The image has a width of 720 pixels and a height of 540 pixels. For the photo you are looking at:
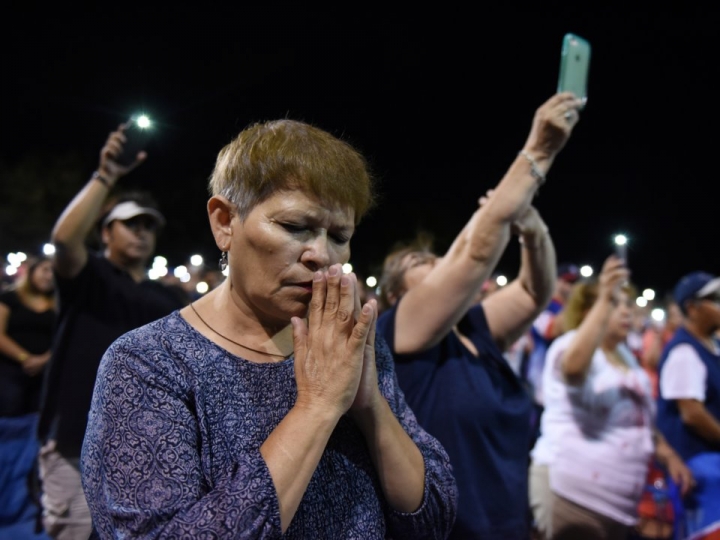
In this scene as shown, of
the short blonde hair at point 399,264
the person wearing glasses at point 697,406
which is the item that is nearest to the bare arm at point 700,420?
the person wearing glasses at point 697,406

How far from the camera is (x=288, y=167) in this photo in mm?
1486

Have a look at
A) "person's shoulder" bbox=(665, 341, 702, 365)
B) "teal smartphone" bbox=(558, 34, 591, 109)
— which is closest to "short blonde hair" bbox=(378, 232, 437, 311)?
"teal smartphone" bbox=(558, 34, 591, 109)

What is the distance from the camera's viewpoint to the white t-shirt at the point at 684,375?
14.7 ft

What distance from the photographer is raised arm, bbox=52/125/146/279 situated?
318cm

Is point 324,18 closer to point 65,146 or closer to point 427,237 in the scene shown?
point 427,237

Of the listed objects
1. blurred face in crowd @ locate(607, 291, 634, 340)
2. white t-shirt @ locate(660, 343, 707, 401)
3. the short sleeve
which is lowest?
white t-shirt @ locate(660, 343, 707, 401)

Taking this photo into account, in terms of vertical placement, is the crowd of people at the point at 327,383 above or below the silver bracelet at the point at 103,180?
below

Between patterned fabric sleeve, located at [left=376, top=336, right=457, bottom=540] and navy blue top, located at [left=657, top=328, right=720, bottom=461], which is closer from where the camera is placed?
patterned fabric sleeve, located at [left=376, top=336, right=457, bottom=540]

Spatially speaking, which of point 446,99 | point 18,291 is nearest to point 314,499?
point 18,291

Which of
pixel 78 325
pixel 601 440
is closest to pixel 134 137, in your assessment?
pixel 78 325

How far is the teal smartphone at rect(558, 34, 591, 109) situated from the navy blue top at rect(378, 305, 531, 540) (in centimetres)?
132

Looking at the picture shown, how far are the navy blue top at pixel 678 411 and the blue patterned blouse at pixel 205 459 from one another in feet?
11.7

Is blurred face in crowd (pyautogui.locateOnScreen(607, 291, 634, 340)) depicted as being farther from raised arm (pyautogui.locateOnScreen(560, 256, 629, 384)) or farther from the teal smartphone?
the teal smartphone

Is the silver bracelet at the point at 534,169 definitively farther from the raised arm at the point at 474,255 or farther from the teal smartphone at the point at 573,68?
the teal smartphone at the point at 573,68
